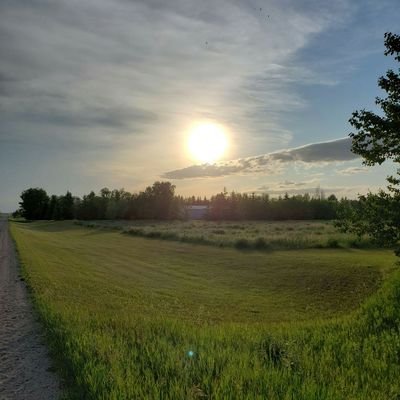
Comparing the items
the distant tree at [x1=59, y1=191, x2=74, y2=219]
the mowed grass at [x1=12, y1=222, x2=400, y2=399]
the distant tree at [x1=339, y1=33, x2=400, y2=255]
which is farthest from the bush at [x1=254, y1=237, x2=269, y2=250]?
the distant tree at [x1=59, y1=191, x2=74, y2=219]

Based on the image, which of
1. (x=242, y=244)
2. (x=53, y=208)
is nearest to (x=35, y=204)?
(x=53, y=208)

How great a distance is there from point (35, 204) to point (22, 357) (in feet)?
486

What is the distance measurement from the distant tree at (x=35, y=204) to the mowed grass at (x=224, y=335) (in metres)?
132

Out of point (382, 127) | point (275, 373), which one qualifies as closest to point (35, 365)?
point (275, 373)

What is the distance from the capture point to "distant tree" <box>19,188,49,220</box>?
143875 mm

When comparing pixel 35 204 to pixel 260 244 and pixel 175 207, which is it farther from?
pixel 260 244

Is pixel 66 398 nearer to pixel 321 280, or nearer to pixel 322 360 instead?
pixel 322 360

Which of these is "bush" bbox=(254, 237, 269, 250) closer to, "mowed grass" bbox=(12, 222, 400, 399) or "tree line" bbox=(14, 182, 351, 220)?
"mowed grass" bbox=(12, 222, 400, 399)

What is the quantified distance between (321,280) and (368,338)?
34.7 feet

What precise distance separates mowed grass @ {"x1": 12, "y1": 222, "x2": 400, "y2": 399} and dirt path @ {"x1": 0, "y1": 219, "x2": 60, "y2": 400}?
0.95 ft

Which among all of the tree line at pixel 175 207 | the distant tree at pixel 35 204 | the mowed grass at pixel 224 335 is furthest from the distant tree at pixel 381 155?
the distant tree at pixel 35 204

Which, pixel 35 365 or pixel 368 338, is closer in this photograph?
pixel 35 365

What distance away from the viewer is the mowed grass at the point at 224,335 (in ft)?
19.4

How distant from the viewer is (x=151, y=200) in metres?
121
